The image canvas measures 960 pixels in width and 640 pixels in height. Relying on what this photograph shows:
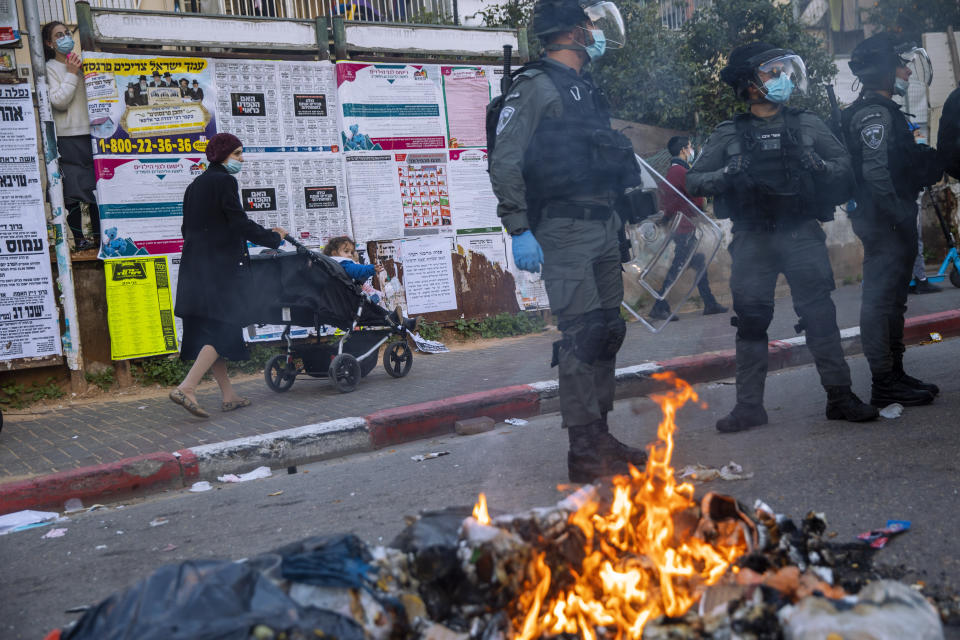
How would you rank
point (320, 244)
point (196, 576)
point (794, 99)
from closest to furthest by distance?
point (196, 576) → point (320, 244) → point (794, 99)

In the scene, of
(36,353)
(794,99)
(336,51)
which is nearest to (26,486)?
(36,353)

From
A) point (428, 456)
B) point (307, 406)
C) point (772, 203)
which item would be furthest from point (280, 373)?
point (772, 203)

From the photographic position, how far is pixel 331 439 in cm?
576

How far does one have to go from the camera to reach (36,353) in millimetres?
7789

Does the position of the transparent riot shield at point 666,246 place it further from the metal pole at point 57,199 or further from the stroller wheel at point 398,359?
the metal pole at point 57,199

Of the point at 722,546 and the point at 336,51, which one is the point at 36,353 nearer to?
the point at 336,51

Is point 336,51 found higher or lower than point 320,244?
higher

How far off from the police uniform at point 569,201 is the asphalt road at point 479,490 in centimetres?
61

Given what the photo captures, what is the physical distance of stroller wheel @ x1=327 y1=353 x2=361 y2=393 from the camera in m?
7.21

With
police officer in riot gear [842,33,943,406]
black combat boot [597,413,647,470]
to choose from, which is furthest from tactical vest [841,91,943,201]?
black combat boot [597,413,647,470]

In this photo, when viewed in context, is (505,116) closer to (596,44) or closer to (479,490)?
(596,44)

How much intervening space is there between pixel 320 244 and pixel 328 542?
6.98 meters

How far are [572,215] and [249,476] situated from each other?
8.69 feet

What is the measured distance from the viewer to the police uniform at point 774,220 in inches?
184
